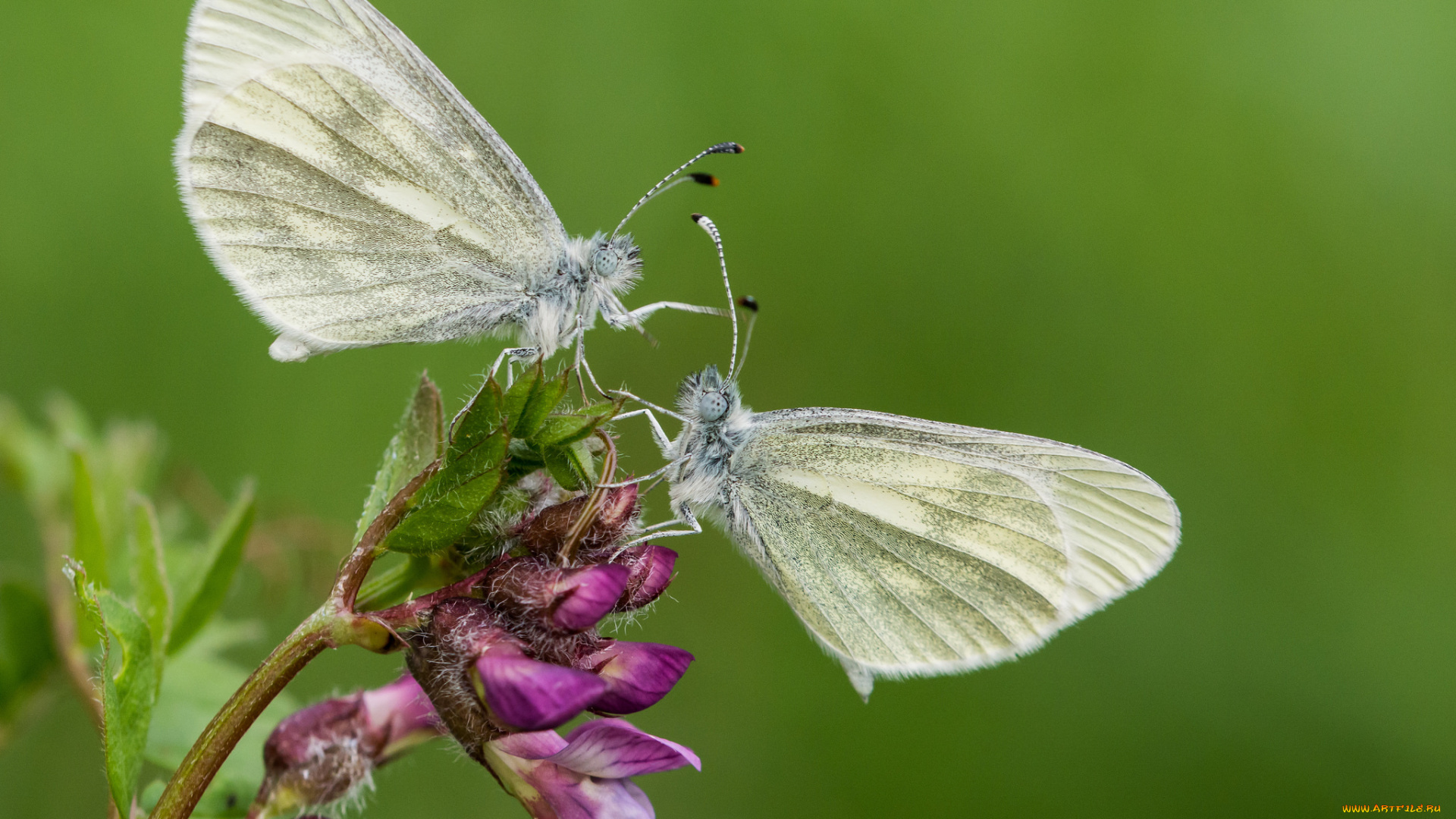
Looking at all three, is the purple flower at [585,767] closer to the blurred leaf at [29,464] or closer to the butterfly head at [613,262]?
the butterfly head at [613,262]

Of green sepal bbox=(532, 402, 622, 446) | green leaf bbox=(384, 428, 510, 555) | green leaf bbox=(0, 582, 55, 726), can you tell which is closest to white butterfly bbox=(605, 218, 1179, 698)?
green sepal bbox=(532, 402, 622, 446)

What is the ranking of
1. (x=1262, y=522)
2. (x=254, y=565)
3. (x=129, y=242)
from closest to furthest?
(x=254, y=565), (x=129, y=242), (x=1262, y=522)

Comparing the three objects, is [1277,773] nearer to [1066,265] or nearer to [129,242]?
[1066,265]

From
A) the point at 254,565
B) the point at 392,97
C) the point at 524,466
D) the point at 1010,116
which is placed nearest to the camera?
the point at 524,466

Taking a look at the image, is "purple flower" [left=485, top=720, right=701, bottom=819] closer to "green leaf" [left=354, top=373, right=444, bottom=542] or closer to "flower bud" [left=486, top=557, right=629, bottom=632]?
"flower bud" [left=486, top=557, right=629, bottom=632]

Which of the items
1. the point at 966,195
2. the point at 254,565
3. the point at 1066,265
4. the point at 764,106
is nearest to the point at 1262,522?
the point at 1066,265

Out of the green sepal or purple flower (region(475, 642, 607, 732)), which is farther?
the green sepal
